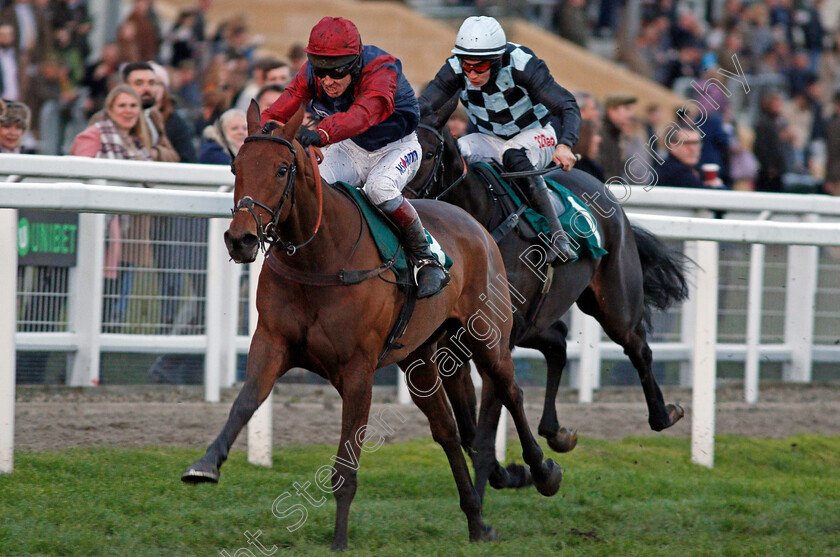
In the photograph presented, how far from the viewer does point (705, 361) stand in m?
6.36

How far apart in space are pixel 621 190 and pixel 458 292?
7.86ft

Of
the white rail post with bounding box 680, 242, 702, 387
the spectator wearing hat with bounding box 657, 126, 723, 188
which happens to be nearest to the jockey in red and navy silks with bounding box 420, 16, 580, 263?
the white rail post with bounding box 680, 242, 702, 387

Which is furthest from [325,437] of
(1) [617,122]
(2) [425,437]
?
(1) [617,122]

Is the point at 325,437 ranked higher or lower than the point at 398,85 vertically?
lower

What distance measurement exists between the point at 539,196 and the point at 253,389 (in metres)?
2.06

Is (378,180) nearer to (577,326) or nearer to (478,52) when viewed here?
(478,52)

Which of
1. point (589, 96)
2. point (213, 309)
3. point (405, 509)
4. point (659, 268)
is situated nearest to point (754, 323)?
point (659, 268)

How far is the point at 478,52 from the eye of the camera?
5.29 meters

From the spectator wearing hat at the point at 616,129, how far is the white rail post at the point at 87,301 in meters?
3.68

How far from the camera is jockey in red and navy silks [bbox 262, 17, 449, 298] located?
14.0ft

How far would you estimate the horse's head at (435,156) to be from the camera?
17.3 ft

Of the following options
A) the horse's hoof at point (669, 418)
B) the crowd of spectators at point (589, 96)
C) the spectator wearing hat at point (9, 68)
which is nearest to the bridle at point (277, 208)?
the horse's hoof at point (669, 418)

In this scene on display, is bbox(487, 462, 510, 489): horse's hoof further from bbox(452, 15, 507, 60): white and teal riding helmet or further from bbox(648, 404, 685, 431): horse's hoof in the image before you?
bbox(452, 15, 507, 60): white and teal riding helmet

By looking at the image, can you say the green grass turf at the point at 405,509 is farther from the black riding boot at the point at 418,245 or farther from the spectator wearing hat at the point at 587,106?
the spectator wearing hat at the point at 587,106
